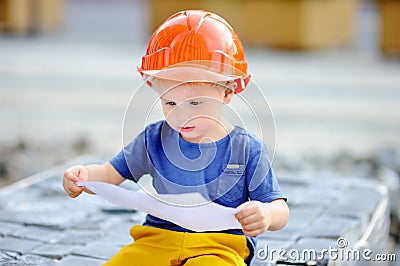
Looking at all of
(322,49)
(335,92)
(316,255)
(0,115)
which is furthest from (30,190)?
(322,49)

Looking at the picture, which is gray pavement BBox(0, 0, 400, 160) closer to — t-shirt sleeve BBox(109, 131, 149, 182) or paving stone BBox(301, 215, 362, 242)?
t-shirt sleeve BBox(109, 131, 149, 182)

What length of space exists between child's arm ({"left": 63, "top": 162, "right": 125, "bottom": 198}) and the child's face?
252 mm

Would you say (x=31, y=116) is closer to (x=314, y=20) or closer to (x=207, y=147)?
(x=207, y=147)

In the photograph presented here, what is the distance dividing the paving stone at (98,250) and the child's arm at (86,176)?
0.30m

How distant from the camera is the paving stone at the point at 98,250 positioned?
2249 millimetres

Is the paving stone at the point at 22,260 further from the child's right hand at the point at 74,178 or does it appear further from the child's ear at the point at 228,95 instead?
the child's ear at the point at 228,95

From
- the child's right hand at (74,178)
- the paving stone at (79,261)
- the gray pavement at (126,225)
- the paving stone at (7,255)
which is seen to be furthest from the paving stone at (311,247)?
the paving stone at (7,255)

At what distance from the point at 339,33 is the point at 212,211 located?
899cm

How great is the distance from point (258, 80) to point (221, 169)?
5.59 m

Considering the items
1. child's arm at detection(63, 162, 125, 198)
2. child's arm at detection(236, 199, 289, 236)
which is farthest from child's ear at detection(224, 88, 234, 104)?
child's arm at detection(63, 162, 125, 198)

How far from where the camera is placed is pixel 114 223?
259 cm

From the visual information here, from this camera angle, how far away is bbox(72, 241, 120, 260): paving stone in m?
2.25

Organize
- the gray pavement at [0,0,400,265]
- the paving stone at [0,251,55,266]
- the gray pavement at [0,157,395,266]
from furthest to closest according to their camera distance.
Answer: the gray pavement at [0,0,400,265], the gray pavement at [0,157,395,266], the paving stone at [0,251,55,266]

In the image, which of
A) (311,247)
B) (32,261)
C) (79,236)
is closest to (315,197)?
(311,247)
